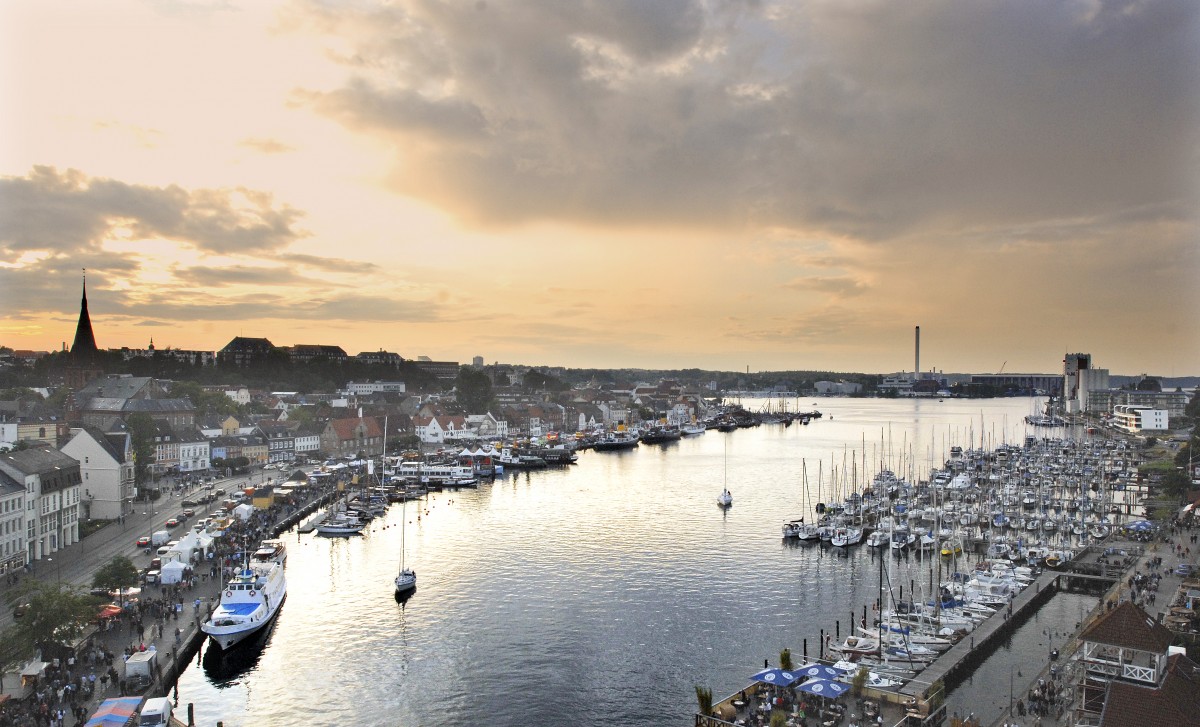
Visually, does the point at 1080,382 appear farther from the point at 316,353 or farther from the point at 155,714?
the point at 155,714

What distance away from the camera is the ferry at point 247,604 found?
2034 cm

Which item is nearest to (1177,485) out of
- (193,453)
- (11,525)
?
(11,525)

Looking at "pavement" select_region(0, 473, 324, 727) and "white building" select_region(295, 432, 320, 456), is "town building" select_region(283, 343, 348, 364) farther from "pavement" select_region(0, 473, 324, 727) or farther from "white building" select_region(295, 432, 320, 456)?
"pavement" select_region(0, 473, 324, 727)

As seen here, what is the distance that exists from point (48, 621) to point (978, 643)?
2145cm

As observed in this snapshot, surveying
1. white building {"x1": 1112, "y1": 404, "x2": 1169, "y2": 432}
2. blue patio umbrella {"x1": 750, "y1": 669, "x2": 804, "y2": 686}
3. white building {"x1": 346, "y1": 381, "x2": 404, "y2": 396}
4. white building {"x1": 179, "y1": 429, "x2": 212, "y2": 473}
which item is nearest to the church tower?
white building {"x1": 179, "y1": 429, "x2": 212, "y2": 473}

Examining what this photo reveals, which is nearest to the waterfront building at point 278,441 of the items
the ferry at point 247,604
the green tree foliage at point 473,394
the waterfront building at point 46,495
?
the waterfront building at point 46,495

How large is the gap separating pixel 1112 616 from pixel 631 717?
933 centimetres

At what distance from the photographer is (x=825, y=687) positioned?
15.9 m

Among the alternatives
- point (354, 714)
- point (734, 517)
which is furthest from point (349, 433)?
point (354, 714)

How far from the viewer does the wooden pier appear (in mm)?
17797

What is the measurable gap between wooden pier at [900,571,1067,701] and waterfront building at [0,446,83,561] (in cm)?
2481

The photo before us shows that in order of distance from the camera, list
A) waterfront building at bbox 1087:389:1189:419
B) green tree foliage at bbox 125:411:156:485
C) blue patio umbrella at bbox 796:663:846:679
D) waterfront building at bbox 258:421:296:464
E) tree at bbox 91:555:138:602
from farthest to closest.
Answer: waterfront building at bbox 1087:389:1189:419 < waterfront building at bbox 258:421:296:464 < green tree foliage at bbox 125:411:156:485 < tree at bbox 91:555:138:602 < blue patio umbrella at bbox 796:663:846:679

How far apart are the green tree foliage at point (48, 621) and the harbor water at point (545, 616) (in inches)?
106

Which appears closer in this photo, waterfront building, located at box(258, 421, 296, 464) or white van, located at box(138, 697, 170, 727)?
white van, located at box(138, 697, 170, 727)
